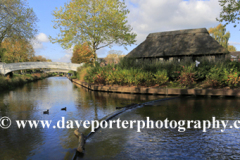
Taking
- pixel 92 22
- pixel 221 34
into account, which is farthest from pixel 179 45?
pixel 221 34

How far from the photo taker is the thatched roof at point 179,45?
27.0 meters

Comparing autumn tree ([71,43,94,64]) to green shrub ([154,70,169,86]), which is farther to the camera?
autumn tree ([71,43,94,64])

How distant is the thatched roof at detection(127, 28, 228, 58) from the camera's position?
27009 mm

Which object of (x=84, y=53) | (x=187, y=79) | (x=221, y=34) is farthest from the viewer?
(x=221, y=34)

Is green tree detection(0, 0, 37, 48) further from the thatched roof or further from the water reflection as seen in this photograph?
the water reflection

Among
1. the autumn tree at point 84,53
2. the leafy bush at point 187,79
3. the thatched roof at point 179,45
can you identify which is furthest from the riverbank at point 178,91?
the autumn tree at point 84,53

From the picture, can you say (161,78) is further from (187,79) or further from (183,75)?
(187,79)

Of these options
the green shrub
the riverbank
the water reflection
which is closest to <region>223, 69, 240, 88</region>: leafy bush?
the riverbank

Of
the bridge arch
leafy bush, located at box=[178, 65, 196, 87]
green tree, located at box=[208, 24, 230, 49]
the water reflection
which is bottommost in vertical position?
the water reflection

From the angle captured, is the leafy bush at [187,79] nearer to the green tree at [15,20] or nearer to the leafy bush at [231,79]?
the leafy bush at [231,79]

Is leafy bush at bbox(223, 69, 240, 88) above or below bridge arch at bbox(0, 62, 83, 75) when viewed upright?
below

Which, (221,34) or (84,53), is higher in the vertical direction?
(221,34)

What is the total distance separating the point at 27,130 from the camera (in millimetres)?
5898

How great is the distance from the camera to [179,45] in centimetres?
2970
